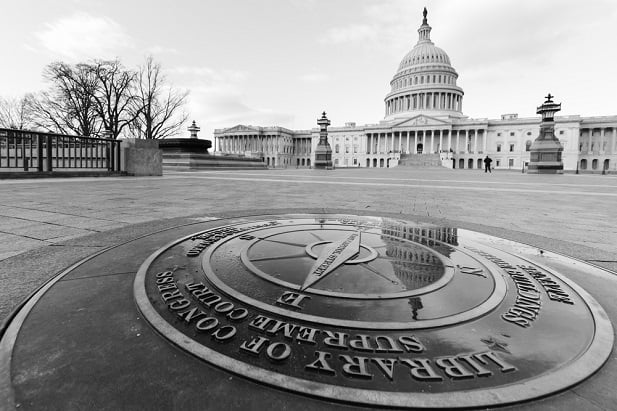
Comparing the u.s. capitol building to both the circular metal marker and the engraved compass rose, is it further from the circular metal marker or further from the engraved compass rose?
the circular metal marker

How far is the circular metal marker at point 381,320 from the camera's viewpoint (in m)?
1.13

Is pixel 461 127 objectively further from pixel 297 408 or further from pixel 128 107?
pixel 297 408

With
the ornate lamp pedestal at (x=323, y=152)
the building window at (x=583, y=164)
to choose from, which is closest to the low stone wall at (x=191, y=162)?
the ornate lamp pedestal at (x=323, y=152)

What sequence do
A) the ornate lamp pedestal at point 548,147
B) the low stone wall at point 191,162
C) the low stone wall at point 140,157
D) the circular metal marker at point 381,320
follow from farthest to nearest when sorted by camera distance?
1. the ornate lamp pedestal at point 548,147
2. the low stone wall at point 191,162
3. the low stone wall at point 140,157
4. the circular metal marker at point 381,320

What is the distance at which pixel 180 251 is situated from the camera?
8.45 ft

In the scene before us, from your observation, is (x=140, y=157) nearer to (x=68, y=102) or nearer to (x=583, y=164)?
(x=68, y=102)

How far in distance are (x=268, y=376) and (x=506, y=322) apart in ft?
3.78

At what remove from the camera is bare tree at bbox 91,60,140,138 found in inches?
1422

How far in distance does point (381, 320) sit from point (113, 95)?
46344mm

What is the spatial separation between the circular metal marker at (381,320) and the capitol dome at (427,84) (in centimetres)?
10316

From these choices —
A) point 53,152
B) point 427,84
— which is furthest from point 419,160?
point 53,152

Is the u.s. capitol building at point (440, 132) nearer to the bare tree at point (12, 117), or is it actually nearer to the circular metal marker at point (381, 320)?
the bare tree at point (12, 117)

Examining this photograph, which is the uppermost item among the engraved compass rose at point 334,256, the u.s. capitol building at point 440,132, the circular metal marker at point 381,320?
the u.s. capitol building at point 440,132

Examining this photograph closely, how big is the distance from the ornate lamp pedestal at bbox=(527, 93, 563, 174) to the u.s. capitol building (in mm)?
53700
